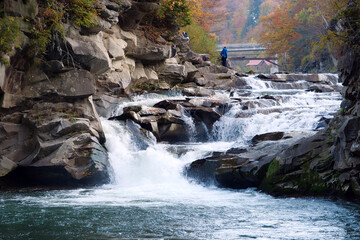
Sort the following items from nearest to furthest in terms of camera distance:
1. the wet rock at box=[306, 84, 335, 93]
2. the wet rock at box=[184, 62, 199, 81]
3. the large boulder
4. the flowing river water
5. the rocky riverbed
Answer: the flowing river water < the rocky riverbed < the large boulder < the wet rock at box=[306, 84, 335, 93] < the wet rock at box=[184, 62, 199, 81]

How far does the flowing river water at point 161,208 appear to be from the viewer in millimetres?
7055

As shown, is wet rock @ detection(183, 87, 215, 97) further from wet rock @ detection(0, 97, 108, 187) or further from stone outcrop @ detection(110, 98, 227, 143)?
wet rock @ detection(0, 97, 108, 187)

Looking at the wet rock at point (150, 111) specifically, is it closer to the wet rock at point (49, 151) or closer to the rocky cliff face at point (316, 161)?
the wet rock at point (49, 151)

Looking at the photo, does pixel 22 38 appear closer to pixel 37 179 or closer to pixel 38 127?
pixel 38 127

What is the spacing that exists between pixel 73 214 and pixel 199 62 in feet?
64.2

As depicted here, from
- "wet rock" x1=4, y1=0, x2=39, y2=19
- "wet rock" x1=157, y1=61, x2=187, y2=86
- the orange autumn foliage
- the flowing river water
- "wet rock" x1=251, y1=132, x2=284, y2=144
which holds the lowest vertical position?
the flowing river water

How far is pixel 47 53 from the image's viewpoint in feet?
42.3

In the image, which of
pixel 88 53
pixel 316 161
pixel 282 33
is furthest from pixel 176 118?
pixel 282 33

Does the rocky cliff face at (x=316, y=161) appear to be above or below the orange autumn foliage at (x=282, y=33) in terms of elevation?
below

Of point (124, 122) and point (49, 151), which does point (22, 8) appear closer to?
point (49, 151)

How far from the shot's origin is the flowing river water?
7.05 m

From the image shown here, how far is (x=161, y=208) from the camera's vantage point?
8.99 m

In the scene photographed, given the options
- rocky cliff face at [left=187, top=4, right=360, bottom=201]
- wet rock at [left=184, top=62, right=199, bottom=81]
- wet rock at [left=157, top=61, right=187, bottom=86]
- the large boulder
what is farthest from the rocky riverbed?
wet rock at [left=184, top=62, right=199, bottom=81]

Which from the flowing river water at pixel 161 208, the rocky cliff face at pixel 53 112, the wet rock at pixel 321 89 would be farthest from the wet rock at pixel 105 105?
the wet rock at pixel 321 89
